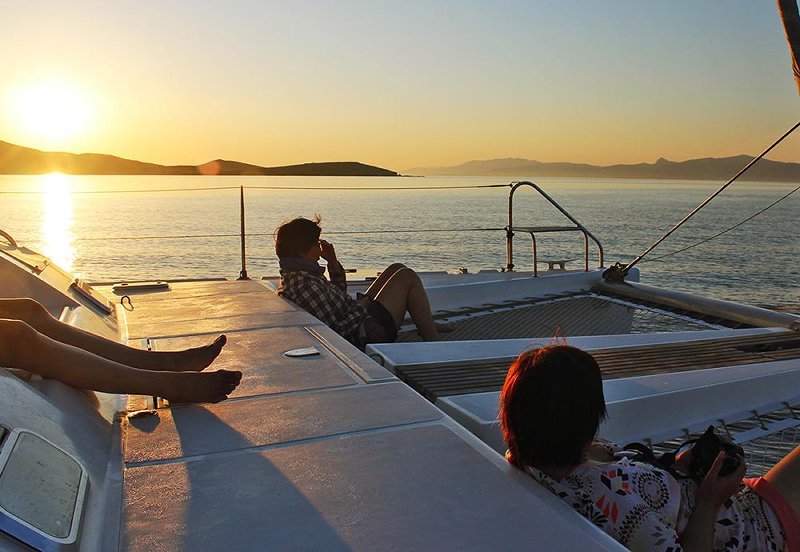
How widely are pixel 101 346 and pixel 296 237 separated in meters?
1.31

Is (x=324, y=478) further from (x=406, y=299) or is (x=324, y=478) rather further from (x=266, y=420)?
(x=406, y=299)

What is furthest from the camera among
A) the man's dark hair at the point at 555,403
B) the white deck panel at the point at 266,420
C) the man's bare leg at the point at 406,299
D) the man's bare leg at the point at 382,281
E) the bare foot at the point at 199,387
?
the man's bare leg at the point at 382,281

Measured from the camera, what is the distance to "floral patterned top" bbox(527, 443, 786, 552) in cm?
140

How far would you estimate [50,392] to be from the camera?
5.80 feet

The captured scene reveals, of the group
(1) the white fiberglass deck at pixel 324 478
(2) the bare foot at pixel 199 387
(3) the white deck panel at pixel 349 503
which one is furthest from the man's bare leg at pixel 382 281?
(3) the white deck panel at pixel 349 503

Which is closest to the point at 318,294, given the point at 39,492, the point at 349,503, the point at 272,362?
the point at 272,362

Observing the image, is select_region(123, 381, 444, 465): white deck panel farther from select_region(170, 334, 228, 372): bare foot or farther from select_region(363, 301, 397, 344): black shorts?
select_region(363, 301, 397, 344): black shorts

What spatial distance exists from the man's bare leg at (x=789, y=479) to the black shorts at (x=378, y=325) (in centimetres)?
195

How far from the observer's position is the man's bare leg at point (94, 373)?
5.82ft

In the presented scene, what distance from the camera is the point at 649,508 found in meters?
1.44

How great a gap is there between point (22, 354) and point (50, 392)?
4.6 inches

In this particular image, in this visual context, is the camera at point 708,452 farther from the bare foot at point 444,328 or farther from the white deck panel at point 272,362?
the bare foot at point 444,328

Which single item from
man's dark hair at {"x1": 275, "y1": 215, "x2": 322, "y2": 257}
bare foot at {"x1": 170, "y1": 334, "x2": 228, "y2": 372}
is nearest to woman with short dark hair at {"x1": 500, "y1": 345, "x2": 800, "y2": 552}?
bare foot at {"x1": 170, "y1": 334, "x2": 228, "y2": 372}

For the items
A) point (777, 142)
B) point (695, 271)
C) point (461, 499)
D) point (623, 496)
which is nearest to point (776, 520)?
point (623, 496)
